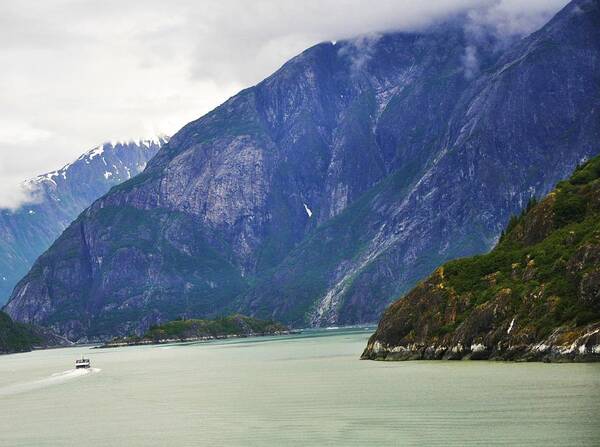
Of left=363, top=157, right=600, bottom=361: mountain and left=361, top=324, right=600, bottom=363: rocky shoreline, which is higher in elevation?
left=363, top=157, right=600, bottom=361: mountain

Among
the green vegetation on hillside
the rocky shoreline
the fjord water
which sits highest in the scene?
the green vegetation on hillside

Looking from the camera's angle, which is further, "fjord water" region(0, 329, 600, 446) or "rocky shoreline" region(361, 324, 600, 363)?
"rocky shoreline" region(361, 324, 600, 363)

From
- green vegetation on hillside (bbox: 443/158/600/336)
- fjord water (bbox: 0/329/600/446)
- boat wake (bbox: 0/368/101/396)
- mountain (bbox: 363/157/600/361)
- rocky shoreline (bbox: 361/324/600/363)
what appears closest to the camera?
fjord water (bbox: 0/329/600/446)

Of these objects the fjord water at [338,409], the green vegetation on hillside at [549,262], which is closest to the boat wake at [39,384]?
the fjord water at [338,409]

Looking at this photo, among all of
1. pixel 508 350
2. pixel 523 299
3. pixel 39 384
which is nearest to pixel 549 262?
pixel 523 299

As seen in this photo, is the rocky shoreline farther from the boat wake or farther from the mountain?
the boat wake

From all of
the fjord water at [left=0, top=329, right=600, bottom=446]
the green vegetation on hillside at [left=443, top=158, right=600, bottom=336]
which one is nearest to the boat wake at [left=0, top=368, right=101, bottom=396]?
the fjord water at [left=0, top=329, right=600, bottom=446]

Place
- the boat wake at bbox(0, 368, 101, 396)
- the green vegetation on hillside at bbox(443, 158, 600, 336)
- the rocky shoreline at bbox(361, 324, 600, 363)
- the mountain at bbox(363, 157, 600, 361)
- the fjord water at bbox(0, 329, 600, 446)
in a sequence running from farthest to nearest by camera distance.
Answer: the boat wake at bbox(0, 368, 101, 396), the green vegetation on hillside at bbox(443, 158, 600, 336), the mountain at bbox(363, 157, 600, 361), the rocky shoreline at bbox(361, 324, 600, 363), the fjord water at bbox(0, 329, 600, 446)
